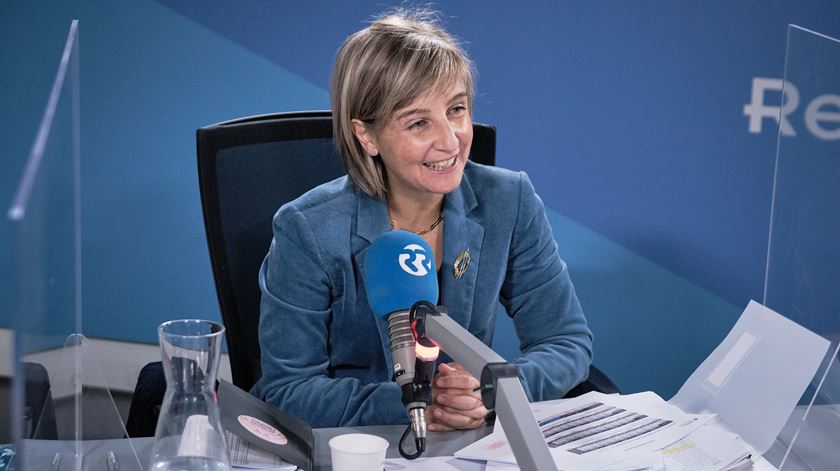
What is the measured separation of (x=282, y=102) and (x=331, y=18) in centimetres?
31

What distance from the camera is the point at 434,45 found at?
70.6 inches

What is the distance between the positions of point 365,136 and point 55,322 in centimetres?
99

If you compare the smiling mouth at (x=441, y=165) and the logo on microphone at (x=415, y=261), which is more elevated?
the smiling mouth at (x=441, y=165)

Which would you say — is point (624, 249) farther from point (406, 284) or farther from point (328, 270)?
point (406, 284)

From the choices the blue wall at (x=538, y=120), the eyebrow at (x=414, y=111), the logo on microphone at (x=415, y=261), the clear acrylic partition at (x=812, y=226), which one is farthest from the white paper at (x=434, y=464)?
the blue wall at (x=538, y=120)

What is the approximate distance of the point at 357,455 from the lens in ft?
4.09

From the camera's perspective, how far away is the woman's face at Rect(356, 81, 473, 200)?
179 centimetres

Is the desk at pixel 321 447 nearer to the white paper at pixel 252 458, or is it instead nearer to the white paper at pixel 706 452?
the white paper at pixel 252 458

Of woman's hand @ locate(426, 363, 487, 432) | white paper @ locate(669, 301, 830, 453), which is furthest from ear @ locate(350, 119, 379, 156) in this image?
white paper @ locate(669, 301, 830, 453)

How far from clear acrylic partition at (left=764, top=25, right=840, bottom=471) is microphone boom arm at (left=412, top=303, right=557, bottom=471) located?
2.04 feet

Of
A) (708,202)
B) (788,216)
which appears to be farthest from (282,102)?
(788,216)

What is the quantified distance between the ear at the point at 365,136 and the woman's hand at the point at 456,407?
1.65ft

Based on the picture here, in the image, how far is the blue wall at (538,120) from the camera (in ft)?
10.2

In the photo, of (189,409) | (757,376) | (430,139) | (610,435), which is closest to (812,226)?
(757,376)
